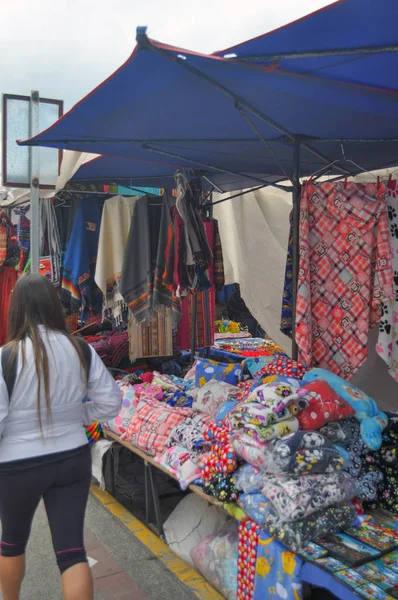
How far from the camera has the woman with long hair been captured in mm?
2363

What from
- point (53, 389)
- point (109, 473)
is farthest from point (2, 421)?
point (109, 473)

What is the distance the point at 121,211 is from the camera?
5551 millimetres

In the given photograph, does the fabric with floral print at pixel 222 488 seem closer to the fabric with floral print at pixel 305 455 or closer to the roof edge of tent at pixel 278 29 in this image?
the fabric with floral print at pixel 305 455

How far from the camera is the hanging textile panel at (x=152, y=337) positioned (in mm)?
5730

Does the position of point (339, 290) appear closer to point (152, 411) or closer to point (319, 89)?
point (319, 89)

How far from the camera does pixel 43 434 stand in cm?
240

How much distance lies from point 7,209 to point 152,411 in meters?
4.18

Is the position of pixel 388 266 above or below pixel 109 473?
above

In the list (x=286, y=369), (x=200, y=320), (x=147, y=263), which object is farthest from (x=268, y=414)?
(x=200, y=320)

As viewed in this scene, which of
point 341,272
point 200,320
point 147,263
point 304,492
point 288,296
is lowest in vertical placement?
point 304,492

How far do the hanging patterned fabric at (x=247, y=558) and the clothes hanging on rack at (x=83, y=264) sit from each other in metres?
3.38

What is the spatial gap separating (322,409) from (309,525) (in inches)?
A: 24.3

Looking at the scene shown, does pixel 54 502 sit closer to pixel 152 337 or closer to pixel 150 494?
pixel 150 494

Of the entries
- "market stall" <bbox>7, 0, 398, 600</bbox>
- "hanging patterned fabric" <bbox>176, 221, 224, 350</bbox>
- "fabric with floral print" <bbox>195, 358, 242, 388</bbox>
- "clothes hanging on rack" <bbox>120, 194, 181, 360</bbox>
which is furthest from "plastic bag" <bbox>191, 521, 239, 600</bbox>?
"hanging patterned fabric" <bbox>176, 221, 224, 350</bbox>
